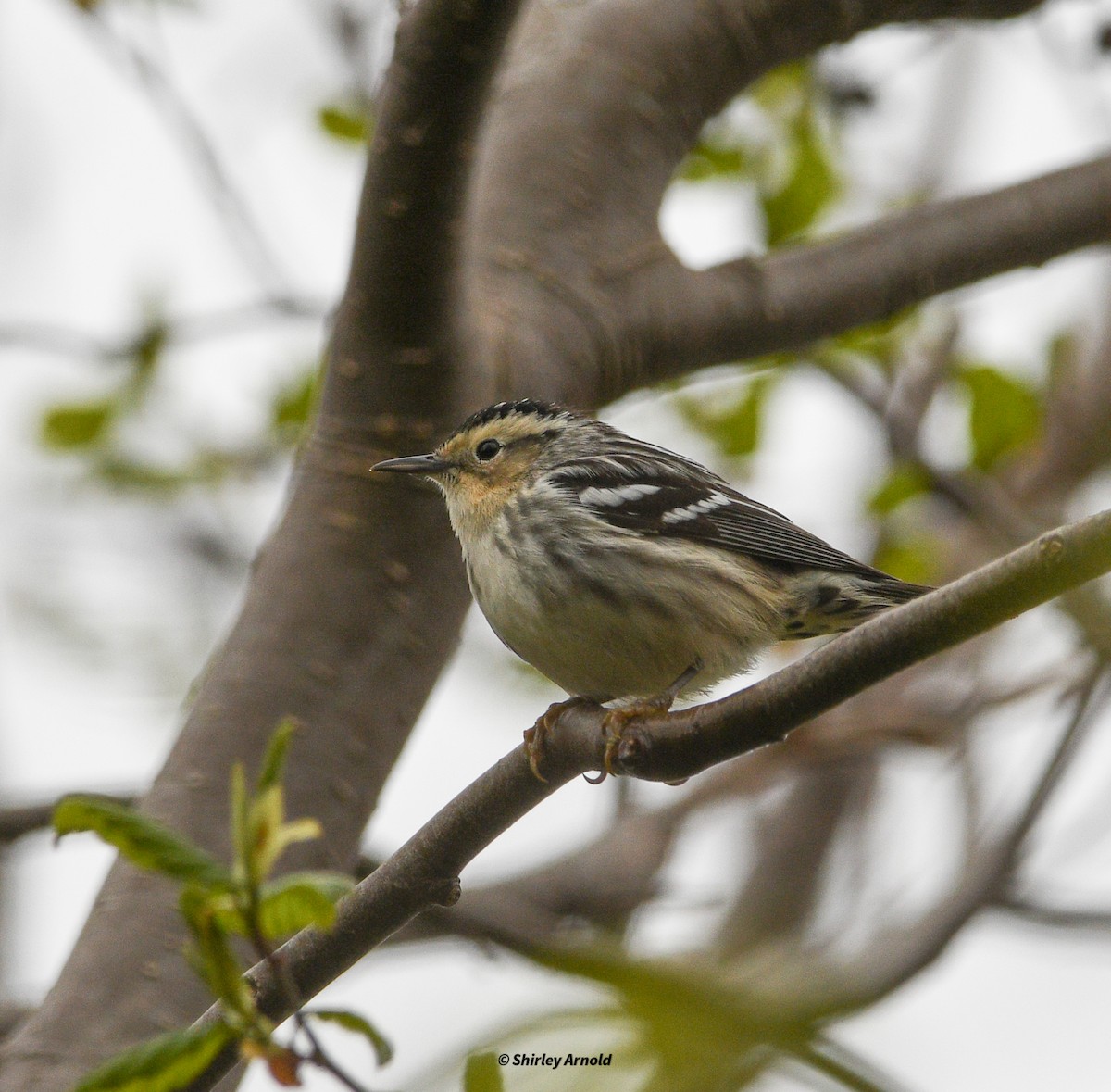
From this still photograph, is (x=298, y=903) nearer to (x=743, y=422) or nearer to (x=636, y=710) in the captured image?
(x=636, y=710)

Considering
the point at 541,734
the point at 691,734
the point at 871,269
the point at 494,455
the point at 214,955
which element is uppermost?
the point at 871,269

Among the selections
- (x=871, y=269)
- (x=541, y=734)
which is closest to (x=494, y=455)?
(x=871, y=269)

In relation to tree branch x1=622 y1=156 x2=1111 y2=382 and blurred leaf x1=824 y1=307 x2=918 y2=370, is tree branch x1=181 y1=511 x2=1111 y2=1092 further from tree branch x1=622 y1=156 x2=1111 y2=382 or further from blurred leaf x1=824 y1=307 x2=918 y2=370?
blurred leaf x1=824 y1=307 x2=918 y2=370

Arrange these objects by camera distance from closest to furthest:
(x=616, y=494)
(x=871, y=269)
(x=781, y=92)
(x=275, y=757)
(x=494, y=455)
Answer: (x=275, y=757) < (x=616, y=494) < (x=871, y=269) < (x=494, y=455) < (x=781, y=92)

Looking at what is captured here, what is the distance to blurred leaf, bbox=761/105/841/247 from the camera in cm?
559

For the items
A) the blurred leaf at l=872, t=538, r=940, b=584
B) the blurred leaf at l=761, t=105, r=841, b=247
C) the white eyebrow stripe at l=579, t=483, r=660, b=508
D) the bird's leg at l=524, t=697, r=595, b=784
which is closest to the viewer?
the bird's leg at l=524, t=697, r=595, b=784

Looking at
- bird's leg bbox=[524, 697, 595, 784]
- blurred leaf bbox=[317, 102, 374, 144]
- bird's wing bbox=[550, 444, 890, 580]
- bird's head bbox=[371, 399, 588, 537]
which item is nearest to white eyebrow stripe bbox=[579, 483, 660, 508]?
bird's wing bbox=[550, 444, 890, 580]

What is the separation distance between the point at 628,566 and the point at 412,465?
79 cm

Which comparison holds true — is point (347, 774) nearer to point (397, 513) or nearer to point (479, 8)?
point (397, 513)

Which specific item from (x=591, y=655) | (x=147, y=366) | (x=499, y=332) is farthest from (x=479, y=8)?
(x=147, y=366)

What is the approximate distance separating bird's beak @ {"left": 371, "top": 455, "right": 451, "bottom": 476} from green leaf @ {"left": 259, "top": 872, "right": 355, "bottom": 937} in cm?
205

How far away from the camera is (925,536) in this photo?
300 inches

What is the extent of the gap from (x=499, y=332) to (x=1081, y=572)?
2.37 metres

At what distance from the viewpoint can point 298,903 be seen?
207 cm
